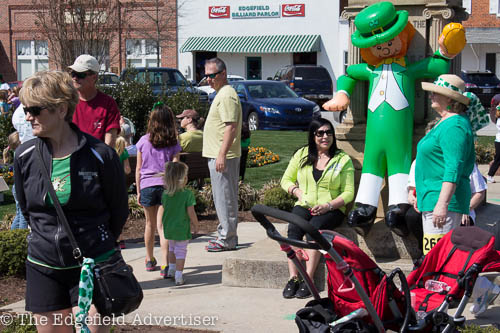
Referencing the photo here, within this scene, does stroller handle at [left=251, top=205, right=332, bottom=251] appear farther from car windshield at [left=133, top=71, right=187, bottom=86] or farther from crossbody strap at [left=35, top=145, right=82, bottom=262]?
car windshield at [left=133, top=71, right=187, bottom=86]

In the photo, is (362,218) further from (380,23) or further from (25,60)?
(25,60)

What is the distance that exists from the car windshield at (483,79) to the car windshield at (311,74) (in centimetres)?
611

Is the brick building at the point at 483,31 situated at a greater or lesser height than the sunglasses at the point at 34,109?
greater

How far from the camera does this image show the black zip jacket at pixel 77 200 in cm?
368

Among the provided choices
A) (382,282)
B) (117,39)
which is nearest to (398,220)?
(382,282)

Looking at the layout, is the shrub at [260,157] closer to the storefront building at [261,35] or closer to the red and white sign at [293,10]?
the storefront building at [261,35]

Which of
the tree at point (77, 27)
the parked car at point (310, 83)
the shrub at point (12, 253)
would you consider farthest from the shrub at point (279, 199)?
the parked car at point (310, 83)

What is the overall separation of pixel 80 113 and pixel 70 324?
2730 mm

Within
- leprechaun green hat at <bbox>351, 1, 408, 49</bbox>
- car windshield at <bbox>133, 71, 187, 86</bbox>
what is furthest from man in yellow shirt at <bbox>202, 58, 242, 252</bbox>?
car windshield at <bbox>133, 71, 187, 86</bbox>

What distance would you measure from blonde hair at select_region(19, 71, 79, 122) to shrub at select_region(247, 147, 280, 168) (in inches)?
429

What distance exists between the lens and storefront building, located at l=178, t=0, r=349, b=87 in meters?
40.1

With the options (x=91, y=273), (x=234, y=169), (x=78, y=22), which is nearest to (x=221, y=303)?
(x=234, y=169)

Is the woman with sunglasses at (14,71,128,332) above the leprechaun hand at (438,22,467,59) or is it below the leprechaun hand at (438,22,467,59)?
below

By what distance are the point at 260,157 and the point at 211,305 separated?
9085 mm
